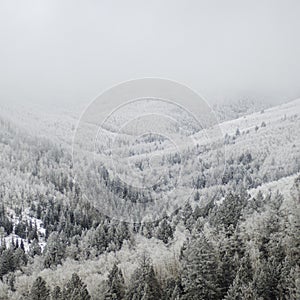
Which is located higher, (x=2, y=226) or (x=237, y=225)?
(x=2, y=226)

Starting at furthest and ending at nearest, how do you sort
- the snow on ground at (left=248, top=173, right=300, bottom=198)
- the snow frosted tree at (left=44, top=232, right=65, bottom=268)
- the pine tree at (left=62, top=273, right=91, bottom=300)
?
1. the snow frosted tree at (left=44, top=232, right=65, bottom=268)
2. the snow on ground at (left=248, top=173, right=300, bottom=198)
3. the pine tree at (left=62, top=273, right=91, bottom=300)

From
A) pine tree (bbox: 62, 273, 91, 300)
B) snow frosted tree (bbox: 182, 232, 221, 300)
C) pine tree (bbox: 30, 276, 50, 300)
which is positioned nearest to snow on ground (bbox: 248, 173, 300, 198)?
snow frosted tree (bbox: 182, 232, 221, 300)

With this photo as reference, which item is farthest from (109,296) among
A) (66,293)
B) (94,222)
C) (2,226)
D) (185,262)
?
(2,226)

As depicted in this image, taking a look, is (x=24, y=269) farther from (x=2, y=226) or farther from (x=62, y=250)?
(x=2, y=226)

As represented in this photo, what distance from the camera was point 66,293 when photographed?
76.4m

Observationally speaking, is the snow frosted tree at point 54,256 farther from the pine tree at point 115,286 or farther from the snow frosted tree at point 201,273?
the snow frosted tree at point 201,273

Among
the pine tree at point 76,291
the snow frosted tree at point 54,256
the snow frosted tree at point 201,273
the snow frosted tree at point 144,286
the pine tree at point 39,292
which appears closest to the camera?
the snow frosted tree at point 201,273

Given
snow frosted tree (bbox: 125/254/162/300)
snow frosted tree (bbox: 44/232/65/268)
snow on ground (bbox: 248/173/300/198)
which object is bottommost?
snow frosted tree (bbox: 125/254/162/300)

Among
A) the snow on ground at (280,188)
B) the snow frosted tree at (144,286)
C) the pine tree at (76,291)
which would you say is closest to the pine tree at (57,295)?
the pine tree at (76,291)

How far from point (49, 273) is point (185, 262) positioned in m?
36.4

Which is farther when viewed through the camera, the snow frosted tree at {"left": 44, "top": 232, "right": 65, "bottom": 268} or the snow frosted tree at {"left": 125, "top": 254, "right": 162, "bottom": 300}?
the snow frosted tree at {"left": 44, "top": 232, "right": 65, "bottom": 268}

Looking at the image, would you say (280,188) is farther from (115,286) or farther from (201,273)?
(115,286)

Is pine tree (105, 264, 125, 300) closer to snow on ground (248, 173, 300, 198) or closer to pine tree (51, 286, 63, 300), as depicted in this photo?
pine tree (51, 286, 63, 300)

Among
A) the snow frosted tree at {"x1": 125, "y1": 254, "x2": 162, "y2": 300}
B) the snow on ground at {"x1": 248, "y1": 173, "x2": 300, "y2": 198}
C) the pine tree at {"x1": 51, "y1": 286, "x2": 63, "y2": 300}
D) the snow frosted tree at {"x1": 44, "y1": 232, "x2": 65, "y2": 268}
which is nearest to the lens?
the snow frosted tree at {"x1": 125, "y1": 254, "x2": 162, "y2": 300}
